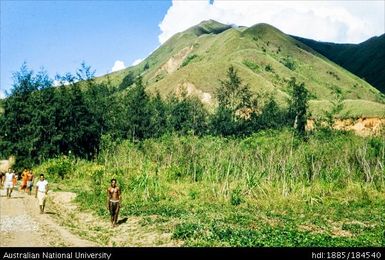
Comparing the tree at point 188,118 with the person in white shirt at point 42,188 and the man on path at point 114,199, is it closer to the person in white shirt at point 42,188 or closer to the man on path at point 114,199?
the person in white shirt at point 42,188

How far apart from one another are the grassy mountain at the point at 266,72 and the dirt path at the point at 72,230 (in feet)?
256

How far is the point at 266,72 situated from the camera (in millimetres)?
132000

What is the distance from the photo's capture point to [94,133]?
2184 inches

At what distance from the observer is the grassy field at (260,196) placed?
54.8 ft

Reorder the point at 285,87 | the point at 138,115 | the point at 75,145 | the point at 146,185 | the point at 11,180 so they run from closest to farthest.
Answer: the point at 146,185 → the point at 11,180 → the point at 75,145 → the point at 138,115 → the point at 285,87

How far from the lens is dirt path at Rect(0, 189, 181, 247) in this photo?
16000 mm

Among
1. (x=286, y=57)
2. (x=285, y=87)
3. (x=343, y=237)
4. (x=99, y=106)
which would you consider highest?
(x=286, y=57)

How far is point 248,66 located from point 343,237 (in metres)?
119

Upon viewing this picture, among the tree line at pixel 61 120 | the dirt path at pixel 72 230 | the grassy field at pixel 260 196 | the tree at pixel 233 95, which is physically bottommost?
the dirt path at pixel 72 230

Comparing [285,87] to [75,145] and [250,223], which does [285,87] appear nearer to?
[75,145]

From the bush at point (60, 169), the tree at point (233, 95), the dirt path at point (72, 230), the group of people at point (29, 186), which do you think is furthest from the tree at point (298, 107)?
the dirt path at point (72, 230)

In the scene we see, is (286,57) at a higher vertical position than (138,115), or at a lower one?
higher

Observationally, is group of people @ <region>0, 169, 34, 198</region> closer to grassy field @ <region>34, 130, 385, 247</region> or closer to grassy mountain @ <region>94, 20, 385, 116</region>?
grassy field @ <region>34, 130, 385, 247</region>
